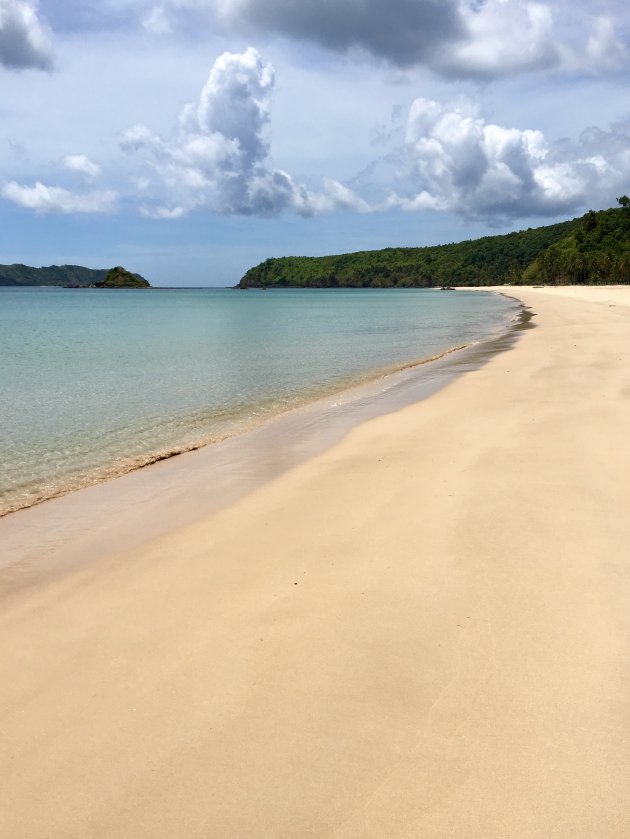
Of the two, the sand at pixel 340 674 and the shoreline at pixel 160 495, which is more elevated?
the sand at pixel 340 674

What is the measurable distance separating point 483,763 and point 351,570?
7.05 ft

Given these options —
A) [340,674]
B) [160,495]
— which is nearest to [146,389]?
[160,495]

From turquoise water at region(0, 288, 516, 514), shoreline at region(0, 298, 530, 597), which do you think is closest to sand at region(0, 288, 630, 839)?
shoreline at region(0, 298, 530, 597)

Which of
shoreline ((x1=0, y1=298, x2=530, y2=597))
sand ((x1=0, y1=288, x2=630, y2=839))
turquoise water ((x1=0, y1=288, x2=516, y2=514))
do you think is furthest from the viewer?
turquoise water ((x1=0, y1=288, x2=516, y2=514))

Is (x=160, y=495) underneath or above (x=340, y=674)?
underneath

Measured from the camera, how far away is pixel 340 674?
355 cm

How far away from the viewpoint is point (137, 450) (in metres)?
10.9

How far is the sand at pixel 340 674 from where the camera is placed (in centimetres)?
266

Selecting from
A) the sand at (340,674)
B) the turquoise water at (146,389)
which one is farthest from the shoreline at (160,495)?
the turquoise water at (146,389)

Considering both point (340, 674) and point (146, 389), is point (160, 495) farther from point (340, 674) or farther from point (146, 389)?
point (146, 389)

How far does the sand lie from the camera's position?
266 cm

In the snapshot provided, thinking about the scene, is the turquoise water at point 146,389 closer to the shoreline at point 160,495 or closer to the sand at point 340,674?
the shoreline at point 160,495

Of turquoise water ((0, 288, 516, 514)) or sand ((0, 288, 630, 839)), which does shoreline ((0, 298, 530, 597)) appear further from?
turquoise water ((0, 288, 516, 514))

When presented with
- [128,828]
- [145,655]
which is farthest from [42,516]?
[128,828]
